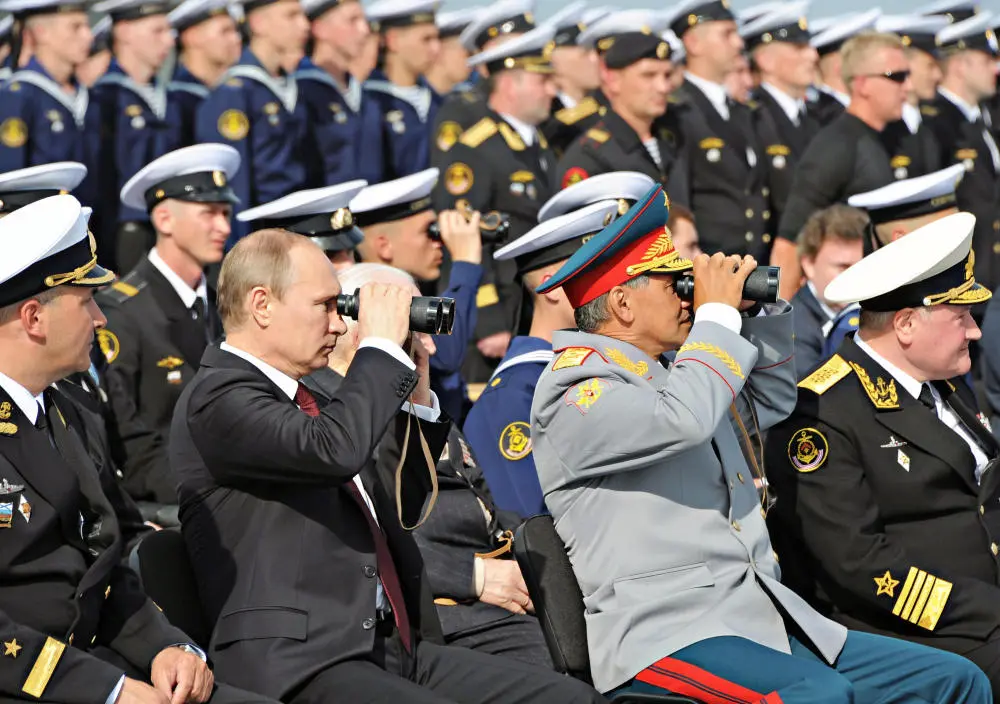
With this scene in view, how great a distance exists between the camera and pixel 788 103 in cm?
971

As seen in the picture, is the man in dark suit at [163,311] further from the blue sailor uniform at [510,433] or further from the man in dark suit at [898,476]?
the man in dark suit at [898,476]

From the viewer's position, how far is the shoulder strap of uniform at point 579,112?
847 centimetres

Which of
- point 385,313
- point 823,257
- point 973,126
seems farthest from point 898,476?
point 973,126

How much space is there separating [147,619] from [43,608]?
0.93ft

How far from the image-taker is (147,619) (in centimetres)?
342

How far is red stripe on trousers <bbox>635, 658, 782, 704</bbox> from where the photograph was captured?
3.37 m

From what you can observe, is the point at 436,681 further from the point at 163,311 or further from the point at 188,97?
the point at 188,97

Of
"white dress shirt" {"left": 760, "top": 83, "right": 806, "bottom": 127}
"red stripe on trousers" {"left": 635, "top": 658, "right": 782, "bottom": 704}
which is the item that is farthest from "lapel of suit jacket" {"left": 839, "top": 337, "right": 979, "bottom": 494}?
"white dress shirt" {"left": 760, "top": 83, "right": 806, "bottom": 127}

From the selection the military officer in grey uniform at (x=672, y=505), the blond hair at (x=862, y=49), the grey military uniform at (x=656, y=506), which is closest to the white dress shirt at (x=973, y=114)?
the blond hair at (x=862, y=49)

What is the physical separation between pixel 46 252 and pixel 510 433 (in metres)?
1.60

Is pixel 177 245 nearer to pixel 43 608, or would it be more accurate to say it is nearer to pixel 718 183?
pixel 43 608

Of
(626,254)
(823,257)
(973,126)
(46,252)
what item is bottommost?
(973,126)

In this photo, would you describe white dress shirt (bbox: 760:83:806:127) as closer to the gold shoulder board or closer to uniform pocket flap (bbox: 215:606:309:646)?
the gold shoulder board

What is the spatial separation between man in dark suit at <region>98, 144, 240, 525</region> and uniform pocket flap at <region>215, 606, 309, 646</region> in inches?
69.9
